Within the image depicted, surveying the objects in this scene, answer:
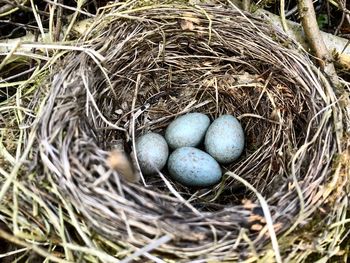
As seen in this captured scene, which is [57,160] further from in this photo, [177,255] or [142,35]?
[142,35]

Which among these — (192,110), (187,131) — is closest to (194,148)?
(187,131)

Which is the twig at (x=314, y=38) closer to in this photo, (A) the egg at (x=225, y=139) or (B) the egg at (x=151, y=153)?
(A) the egg at (x=225, y=139)

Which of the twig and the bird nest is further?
the twig

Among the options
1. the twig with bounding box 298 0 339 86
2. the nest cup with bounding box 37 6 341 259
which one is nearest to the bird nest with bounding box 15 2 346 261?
the nest cup with bounding box 37 6 341 259

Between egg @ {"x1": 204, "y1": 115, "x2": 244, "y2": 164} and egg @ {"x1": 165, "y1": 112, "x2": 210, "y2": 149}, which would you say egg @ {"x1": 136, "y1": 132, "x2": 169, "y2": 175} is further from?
egg @ {"x1": 204, "y1": 115, "x2": 244, "y2": 164}

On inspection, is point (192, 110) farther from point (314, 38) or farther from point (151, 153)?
point (314, 38)

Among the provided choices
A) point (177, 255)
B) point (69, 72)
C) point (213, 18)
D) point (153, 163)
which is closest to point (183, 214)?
point (177, 255)
